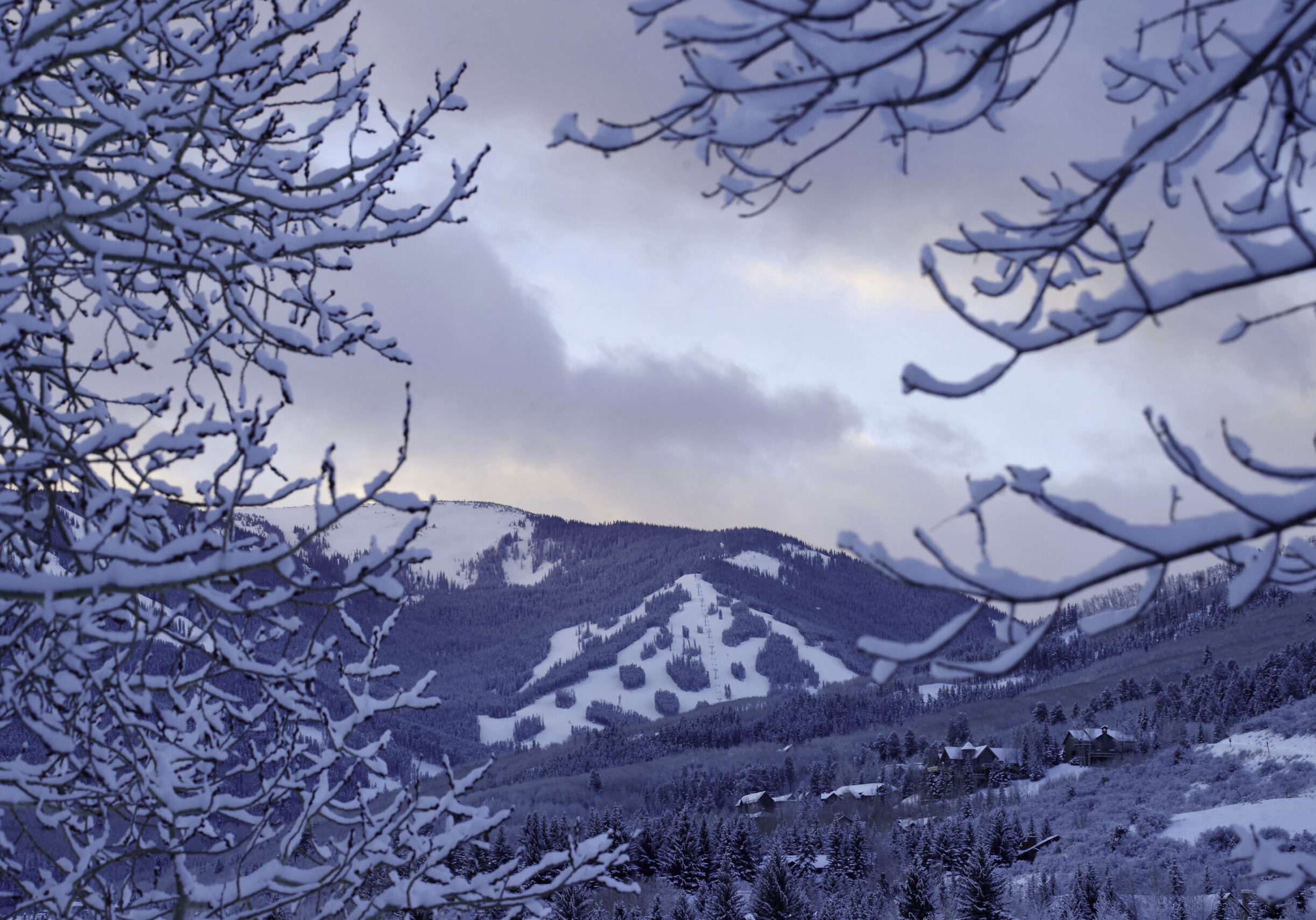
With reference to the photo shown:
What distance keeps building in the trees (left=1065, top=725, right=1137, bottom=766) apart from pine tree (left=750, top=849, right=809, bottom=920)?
41181mm

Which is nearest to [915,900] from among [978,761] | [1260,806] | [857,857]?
[857,857]

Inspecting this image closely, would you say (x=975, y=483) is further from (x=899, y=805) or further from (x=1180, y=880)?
(x=899, y=805)

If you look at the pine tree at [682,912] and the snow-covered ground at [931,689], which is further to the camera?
the snow-covered ground at [931,689]

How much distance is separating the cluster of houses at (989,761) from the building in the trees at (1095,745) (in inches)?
1.5

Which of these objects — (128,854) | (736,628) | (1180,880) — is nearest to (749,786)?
(1180,880)

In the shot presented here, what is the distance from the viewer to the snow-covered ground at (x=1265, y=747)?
151 feet

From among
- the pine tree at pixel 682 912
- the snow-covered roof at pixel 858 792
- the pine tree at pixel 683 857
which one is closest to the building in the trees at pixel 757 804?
the snow-covered roof at pixel 858 792

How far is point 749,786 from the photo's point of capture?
255ft

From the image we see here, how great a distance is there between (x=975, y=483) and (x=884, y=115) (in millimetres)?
821

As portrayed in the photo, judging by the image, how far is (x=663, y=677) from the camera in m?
170

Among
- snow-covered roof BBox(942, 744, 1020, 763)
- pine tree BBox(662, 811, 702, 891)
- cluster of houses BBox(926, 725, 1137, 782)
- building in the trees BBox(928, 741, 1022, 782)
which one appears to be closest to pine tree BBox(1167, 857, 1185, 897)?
pine tree BBox(662, 811, 702, 891)

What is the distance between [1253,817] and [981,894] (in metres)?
16.5

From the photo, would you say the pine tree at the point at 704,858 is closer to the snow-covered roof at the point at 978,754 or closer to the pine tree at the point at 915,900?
the pine tree at the point at 915,900

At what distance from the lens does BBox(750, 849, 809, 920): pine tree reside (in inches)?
1210
